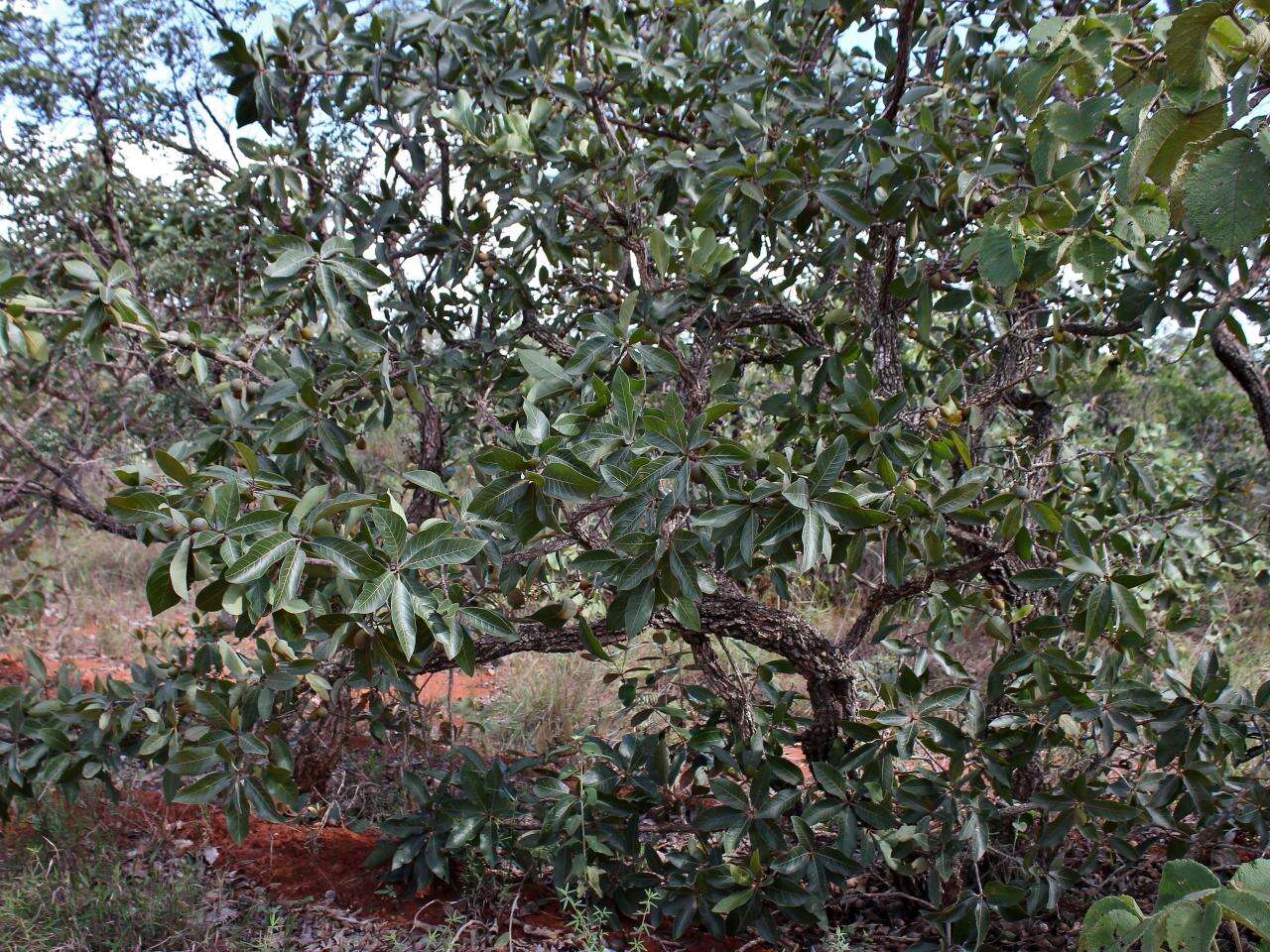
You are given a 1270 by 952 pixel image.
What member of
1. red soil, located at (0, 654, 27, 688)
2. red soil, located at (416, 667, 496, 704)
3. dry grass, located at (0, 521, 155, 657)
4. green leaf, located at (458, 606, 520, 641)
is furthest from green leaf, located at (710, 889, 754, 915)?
red soil, located at (0, 654, 27, 688)

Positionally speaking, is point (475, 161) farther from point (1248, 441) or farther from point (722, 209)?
point (1248, 441)

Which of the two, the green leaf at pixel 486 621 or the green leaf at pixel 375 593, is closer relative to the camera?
the green leaf at pixel 375 593

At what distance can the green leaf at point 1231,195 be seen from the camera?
32.0 inches

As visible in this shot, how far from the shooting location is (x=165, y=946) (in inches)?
98.2

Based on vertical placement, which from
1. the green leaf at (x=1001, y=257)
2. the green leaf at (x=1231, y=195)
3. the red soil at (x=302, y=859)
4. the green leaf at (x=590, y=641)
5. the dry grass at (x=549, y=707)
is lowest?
the red soil at (x=302, y=859)

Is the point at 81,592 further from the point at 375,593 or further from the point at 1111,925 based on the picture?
the point at 1111,925

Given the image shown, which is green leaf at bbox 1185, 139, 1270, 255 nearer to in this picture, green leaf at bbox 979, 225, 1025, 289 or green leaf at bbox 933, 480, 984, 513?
green leaf at bbox 979, 225, 1025, 289

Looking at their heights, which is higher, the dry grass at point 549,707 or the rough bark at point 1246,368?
the rough bark at point 1246,368

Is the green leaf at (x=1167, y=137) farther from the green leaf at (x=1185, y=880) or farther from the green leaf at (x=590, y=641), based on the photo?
the green leaf at (x=590, y=641)

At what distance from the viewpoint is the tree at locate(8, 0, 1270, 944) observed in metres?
1.77

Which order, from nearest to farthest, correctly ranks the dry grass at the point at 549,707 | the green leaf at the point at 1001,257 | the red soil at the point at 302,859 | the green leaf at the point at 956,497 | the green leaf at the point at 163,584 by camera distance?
1. the green leaf at the point at 1001,257
2. the green leaf at the point at 163,584
3. the green leaf at the point at 956,497
4. the red soil at the point at 302,859
5. the dry grass at the point at 549,707

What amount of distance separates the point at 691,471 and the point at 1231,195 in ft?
3.48

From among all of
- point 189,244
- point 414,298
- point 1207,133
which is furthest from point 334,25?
point 1207,133

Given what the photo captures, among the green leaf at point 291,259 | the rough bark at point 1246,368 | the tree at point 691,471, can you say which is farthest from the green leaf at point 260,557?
the rough bark at point 1246,368
